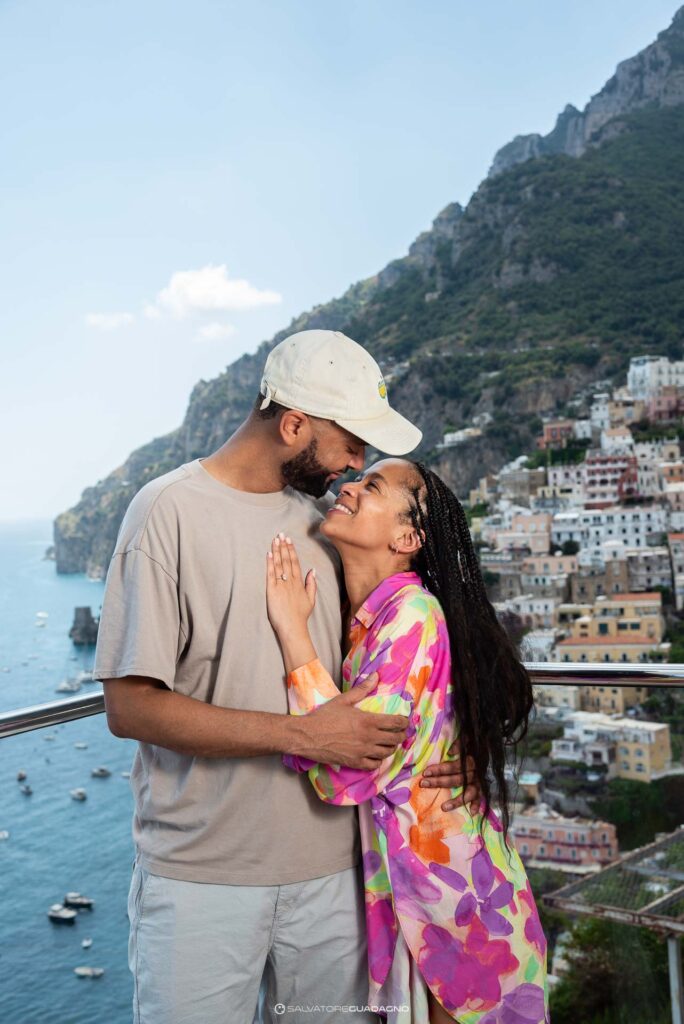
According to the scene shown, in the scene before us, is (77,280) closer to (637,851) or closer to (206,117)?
(206,117)

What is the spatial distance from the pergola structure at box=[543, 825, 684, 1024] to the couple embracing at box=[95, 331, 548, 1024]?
69 cm

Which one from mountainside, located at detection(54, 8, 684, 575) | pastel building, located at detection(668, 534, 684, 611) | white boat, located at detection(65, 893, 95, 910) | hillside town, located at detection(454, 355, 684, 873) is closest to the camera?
white boat, located at detection(65, 893, 95, 910)

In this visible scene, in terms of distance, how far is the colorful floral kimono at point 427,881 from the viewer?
140cm

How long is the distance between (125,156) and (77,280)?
32.6 ft

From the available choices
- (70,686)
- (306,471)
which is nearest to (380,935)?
(306,471)

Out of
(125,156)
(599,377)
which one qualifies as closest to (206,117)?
(125,156)

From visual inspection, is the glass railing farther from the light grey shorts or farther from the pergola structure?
the light grey shorts

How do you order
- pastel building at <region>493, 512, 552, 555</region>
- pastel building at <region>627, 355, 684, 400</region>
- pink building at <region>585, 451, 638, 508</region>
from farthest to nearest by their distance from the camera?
1. pastel building at <region>627, 355, 684, 400</region>
2. pink building at <region>585, 451, 638, 508</region>
3. pastel building at <region>493, 512, 552, 555</region>

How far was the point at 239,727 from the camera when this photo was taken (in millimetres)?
1309

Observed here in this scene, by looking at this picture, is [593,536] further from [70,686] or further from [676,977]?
[676,977]

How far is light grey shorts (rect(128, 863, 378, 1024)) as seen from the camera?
1.35 meters

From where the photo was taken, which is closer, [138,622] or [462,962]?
[138,622]

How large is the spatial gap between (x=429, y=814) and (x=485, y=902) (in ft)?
0.49

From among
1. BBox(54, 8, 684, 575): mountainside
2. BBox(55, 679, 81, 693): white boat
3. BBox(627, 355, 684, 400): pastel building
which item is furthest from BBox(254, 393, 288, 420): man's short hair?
BBox(627, 355, 684, 400): pastel building
